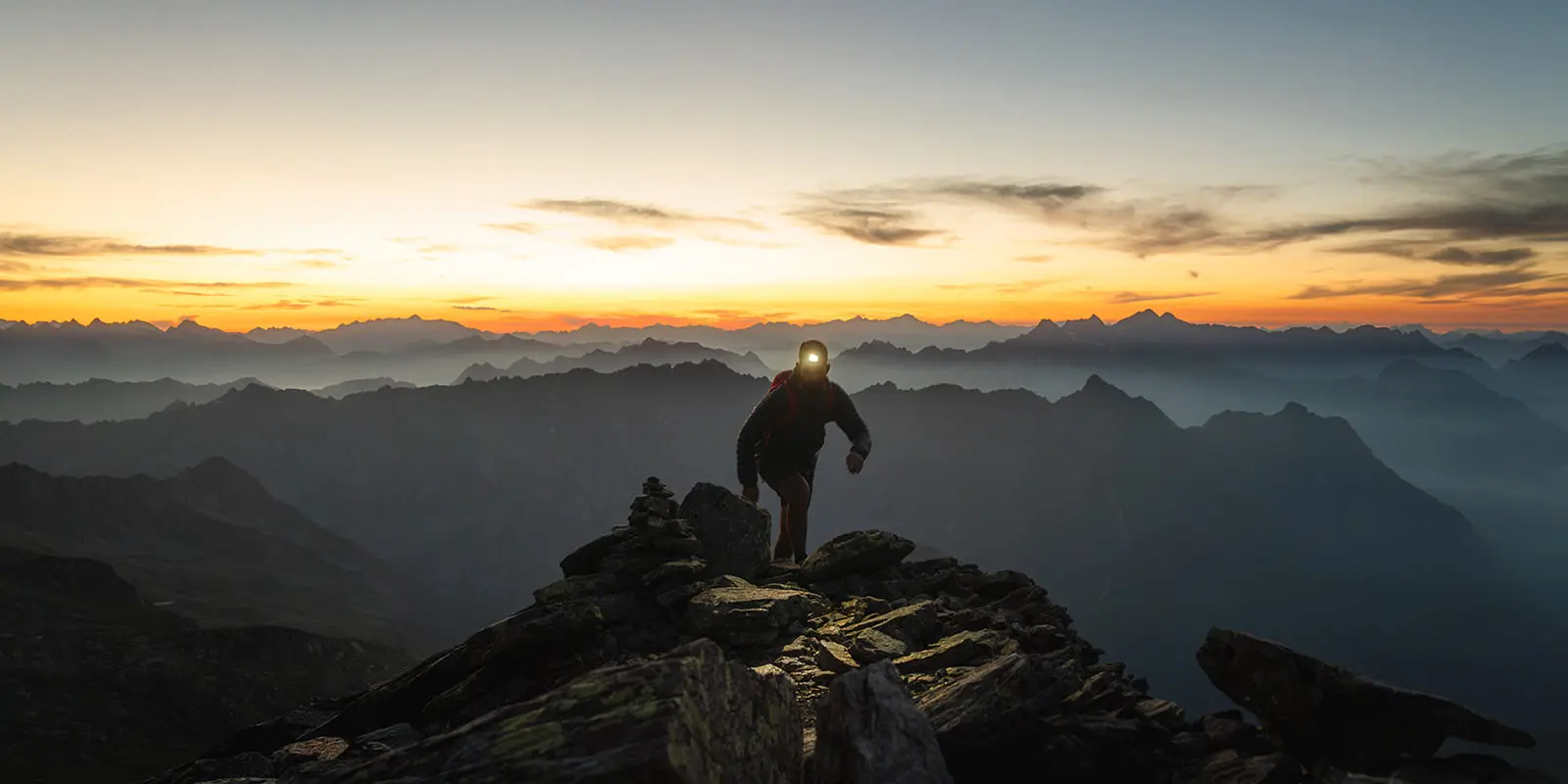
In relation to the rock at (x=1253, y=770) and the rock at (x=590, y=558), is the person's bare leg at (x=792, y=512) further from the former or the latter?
the rock at (x=1253, y=770)

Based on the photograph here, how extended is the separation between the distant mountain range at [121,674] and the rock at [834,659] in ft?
453

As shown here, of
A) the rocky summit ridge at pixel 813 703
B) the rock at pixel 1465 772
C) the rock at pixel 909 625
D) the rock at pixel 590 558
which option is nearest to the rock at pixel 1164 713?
the rocky summit ridge at pixel 813 703

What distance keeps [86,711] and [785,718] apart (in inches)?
7127

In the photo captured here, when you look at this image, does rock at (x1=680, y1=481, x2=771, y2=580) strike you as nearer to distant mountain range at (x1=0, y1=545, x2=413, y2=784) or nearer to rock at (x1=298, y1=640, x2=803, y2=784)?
rock at (x1=298, y1=640, x2=803, y2=784)

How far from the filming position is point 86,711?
13250cm

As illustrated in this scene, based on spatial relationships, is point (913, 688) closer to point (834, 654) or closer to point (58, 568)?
point (834, 654)

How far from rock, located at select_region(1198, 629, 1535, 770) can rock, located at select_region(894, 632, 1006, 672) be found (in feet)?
12.1

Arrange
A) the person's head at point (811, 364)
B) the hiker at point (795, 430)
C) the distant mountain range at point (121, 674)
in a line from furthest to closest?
1. the distant mountain range at point (121, 674)
2. the hiker at point (795, 430)
3. the person's head at point (811, 364)

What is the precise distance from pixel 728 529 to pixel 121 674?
610ft

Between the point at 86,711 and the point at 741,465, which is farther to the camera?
the point at 86,711

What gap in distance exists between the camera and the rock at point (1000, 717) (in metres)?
8.61

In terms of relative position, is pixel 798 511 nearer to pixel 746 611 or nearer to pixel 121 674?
pixel 746 611

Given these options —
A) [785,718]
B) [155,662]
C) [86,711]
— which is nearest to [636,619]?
[785,718]

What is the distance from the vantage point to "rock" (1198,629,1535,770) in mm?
7223
